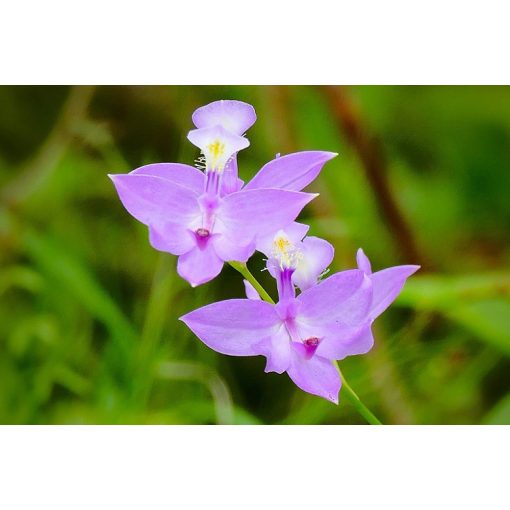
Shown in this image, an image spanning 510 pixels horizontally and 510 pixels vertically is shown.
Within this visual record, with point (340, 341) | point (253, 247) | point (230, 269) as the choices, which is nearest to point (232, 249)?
point (253, 247)

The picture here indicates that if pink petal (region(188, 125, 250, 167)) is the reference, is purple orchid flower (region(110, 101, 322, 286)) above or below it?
below

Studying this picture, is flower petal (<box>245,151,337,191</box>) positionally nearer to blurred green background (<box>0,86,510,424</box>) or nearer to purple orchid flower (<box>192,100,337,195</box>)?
purple orchid flower (<box>192,100,337,195</box>)

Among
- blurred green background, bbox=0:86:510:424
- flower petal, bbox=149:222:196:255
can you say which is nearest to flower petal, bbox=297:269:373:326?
flower petal, bbox=149:222:196:255

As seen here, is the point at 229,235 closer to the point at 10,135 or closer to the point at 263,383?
the point at 263,383

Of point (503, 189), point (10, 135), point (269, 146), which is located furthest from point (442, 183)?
point (10, 135)

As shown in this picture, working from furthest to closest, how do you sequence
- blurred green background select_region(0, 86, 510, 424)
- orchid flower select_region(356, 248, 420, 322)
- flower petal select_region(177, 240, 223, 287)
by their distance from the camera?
1. blurred green background select_region(0, 86, 510, 424)
2. orchid flower select_region(356, 248, 420, 322)
3. flower petal select_region(177, 240, 223, 287)

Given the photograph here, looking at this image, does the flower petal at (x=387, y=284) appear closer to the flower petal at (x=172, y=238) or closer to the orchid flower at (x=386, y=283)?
the orchid flower at (x=386, y=283)

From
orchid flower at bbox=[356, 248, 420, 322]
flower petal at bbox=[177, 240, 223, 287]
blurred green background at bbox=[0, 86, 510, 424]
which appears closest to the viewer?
flower petal at bbox=[177, 240, 223, 287]
